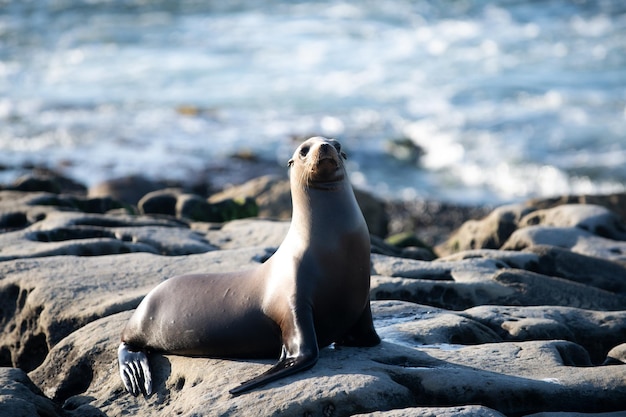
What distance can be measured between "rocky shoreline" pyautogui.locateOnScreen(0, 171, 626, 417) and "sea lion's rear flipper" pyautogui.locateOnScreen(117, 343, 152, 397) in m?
0.07

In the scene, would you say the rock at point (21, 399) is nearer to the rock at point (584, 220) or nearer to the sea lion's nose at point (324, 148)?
the sea lion's nose at point (324, 148)

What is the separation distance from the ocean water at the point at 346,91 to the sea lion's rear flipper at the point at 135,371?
434 inches

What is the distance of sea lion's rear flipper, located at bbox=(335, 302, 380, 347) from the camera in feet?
18.8

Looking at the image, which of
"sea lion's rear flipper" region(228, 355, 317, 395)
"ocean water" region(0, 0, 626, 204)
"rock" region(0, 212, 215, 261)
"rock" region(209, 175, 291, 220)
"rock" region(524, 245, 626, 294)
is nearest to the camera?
"sea lion's rear flipper" region(228, 355, 317, 395)

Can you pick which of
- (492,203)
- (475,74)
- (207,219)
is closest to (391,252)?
(207,219)

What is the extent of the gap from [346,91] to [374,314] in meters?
17.1

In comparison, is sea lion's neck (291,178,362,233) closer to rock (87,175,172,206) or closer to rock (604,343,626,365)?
rock (604,343,626,365)

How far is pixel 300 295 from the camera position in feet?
18.2

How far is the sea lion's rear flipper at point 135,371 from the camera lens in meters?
5.73

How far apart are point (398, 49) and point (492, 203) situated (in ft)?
39.2

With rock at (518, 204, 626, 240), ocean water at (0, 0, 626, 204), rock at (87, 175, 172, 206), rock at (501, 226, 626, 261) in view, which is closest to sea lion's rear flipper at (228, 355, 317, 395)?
rock at (501, 226, 626, 261)

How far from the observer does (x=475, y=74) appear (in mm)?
24062

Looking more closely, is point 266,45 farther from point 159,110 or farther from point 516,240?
point 516,240

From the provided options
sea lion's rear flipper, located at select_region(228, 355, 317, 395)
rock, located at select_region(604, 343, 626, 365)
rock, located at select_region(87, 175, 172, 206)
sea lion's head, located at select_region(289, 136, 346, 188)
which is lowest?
rock, located at select_region(604, 343, 626, 365)
